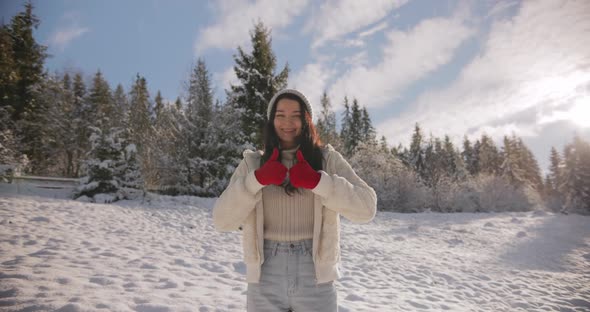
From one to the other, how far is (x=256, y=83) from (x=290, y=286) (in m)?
14.3

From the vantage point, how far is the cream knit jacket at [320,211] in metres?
1.43

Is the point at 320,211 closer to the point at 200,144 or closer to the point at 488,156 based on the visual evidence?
the point at 200,144

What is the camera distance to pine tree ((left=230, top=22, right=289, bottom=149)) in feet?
46.5

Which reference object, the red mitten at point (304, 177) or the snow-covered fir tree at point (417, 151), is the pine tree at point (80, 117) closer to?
the red mitten at point (304, 177)

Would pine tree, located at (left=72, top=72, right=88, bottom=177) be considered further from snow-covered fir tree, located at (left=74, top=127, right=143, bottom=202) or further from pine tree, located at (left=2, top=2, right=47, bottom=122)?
snow-covered fir tree, located at (left=74, top=127, right=143, bottom=202)

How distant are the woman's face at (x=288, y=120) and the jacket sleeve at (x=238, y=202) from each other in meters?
0.37

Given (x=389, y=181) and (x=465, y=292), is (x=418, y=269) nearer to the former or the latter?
(x=465, y=292)

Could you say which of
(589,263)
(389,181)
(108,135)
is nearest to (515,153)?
(389,181)

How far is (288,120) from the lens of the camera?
5.47 ft

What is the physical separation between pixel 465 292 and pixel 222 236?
19.9 ft

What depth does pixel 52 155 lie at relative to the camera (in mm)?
23703

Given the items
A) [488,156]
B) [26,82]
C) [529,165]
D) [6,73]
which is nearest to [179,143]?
[6,73]

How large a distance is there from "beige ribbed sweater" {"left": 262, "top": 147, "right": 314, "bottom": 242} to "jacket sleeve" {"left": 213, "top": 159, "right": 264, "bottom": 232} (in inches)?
5.1

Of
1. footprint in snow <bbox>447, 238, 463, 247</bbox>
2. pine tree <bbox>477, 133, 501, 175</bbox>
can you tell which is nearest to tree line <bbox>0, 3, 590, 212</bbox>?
footprint in snow <bbox>447, 238, 463, 247</bbox>
